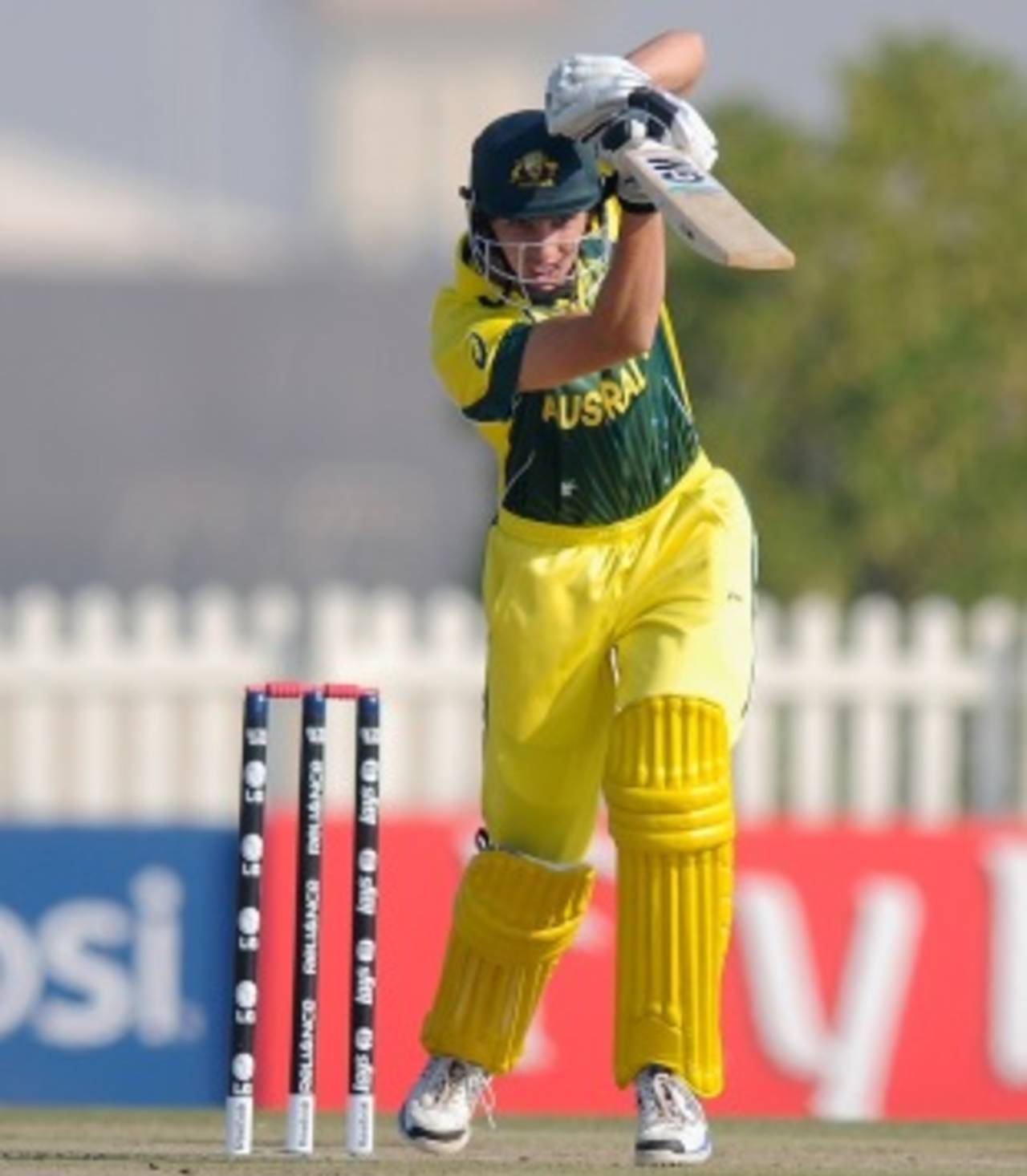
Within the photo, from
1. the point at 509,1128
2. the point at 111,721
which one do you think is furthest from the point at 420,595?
the point at 509,1128

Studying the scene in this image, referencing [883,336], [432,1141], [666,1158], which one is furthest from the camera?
[883,336]

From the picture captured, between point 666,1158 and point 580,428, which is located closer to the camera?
point 666,1158

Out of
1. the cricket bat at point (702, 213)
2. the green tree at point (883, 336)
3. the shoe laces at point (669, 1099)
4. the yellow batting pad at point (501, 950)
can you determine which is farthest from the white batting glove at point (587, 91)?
the green tree at point (883, 336)

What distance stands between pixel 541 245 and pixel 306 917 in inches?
44.3

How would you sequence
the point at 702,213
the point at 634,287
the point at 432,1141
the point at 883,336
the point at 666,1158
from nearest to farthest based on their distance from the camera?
1. the point at 702,213
2. the point at 634,287
3. the point at 666,1158
4. the point at 432,1141
5. the point at 883,336

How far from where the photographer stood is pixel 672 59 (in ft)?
28.0

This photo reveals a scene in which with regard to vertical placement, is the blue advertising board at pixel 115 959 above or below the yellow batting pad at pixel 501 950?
below

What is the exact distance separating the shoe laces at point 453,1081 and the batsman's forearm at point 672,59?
5.40ft

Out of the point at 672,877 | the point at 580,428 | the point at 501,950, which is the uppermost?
the point at 580,428

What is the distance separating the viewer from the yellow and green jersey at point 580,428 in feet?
27.1

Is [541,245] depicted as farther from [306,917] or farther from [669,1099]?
[669,1099]

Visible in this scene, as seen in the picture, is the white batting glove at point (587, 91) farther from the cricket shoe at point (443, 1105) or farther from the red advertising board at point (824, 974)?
the red advertising board at point (824, 974)

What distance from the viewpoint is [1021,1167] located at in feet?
27.2

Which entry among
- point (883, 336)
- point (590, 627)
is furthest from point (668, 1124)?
point (883, 336)
